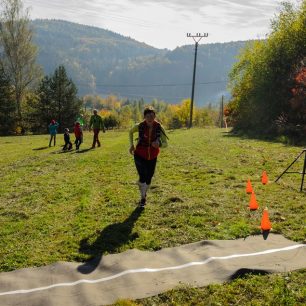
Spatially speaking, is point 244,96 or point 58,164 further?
point 244,96

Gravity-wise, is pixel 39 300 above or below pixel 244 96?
below

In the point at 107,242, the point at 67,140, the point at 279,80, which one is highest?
the point at 279,80

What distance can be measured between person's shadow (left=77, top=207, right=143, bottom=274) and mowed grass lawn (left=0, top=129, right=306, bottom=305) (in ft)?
0.07

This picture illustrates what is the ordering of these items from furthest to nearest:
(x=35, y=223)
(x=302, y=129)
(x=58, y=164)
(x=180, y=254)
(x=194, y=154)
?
(x=302, y=129), (x=194, y=154), (x=58, y=164), (x=35, y=223), (x=180, y=254)

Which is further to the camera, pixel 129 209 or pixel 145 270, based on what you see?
pixel 129 209

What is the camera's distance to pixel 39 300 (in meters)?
5.96

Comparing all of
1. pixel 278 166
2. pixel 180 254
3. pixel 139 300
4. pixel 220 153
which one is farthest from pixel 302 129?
pixel 139 300

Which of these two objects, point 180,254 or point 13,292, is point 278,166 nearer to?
point 180,254

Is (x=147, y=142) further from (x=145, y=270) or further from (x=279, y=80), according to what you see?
(x=279, y=80)

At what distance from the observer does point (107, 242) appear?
823 centimetres

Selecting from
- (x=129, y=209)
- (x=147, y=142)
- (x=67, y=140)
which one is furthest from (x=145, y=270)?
(x=67, y=140)

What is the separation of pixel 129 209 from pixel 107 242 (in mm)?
2388

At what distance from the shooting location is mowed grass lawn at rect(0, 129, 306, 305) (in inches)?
319

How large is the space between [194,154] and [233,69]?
32.4 m
